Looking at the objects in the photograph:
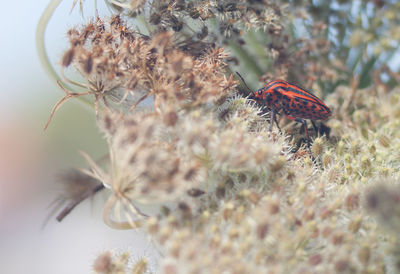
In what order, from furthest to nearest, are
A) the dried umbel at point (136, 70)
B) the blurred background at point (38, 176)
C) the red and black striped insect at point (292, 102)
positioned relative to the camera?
the blurred background at point (38, 176), the red and black striped insect at point (292, 102), the dried umbel at point (136, 70)

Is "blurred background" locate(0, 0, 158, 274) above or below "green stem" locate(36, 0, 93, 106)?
below

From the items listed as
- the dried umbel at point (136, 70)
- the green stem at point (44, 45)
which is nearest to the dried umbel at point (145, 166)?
the dried umbel at point (136, 70)

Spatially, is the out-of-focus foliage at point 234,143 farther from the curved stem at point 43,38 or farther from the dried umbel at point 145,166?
the curved stem at point 43,38

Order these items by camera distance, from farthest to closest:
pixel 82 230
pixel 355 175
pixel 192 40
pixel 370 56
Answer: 1. pixel 82 230
2. pixel 370 56
3. pixel 192 40
4. pixel 355 175

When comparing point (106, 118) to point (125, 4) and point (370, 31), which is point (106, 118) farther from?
point (370, 31)

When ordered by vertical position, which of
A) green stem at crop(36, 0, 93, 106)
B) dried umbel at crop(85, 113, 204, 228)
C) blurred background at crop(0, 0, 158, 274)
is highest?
green stem at crop(36, 0, 93, 106)

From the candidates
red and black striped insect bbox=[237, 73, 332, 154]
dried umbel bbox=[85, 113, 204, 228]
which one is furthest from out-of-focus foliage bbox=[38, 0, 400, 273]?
red and black striped insect bbox=[237, 73, 332, 154]

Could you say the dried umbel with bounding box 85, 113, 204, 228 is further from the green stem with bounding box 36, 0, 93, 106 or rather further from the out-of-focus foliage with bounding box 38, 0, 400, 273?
the green stem with bounding box 36, 0, 93, 106

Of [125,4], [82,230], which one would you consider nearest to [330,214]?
[125,4]

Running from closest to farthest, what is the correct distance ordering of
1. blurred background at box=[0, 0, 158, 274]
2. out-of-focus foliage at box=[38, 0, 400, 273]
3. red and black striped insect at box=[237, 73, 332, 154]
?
1. out-of-focus foliage at box=[38, 0, 400, 273]
2. red and black striped insect at box=[237, 73, 332, 154]
3. blurred background at box=[0, 0, 158, 274]
